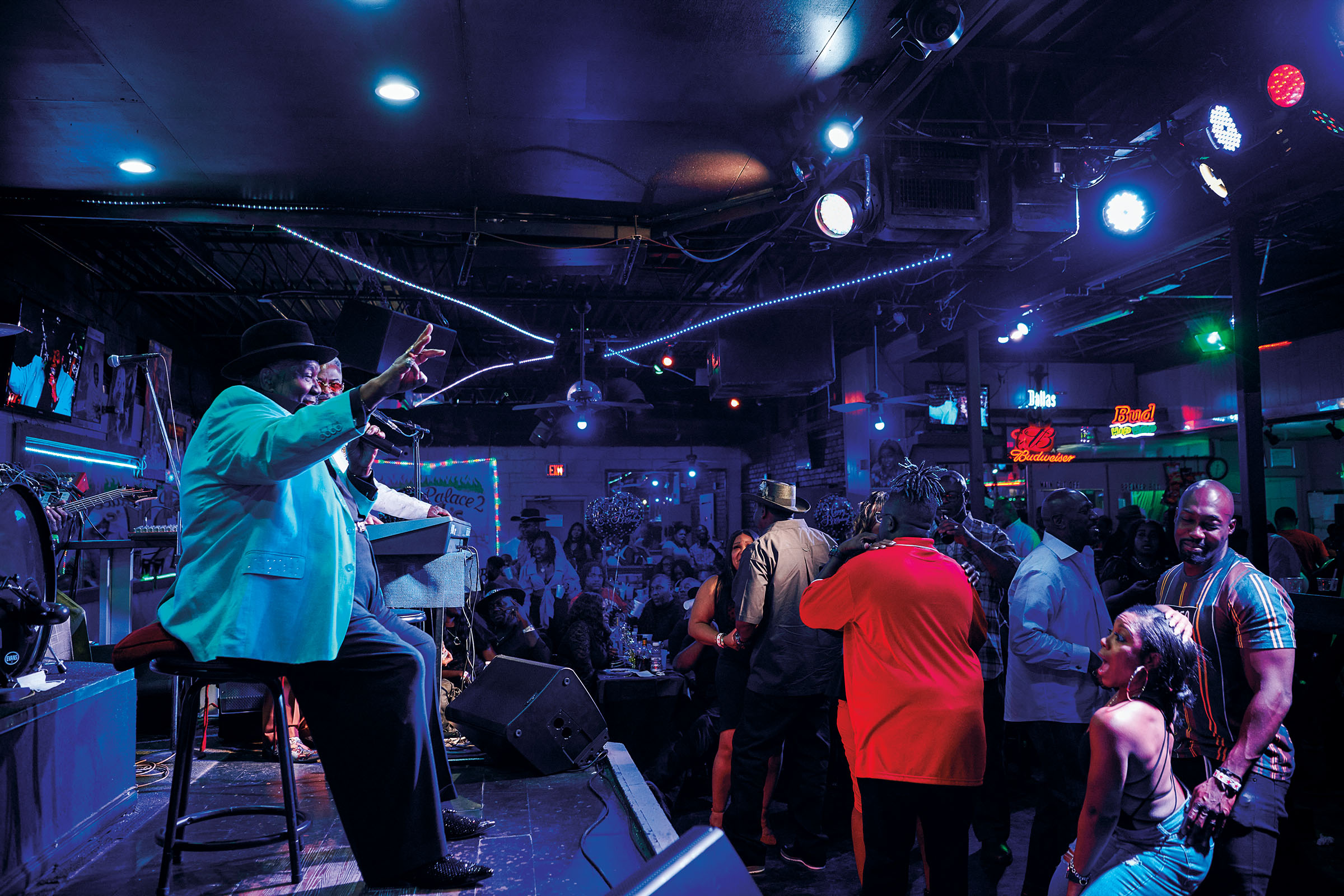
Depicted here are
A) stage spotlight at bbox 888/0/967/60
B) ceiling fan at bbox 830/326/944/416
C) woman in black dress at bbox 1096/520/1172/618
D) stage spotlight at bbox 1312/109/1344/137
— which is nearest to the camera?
stage spotlight at bbox 888/0/967/60

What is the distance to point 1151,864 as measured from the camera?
196 centimetres

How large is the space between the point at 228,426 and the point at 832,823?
392 centimetres

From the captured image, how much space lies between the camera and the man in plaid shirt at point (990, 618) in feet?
12.1

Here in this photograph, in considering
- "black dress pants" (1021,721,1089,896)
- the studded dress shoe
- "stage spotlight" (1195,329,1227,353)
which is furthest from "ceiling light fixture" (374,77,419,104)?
"stage spotlight" (1195,329,1227,353)

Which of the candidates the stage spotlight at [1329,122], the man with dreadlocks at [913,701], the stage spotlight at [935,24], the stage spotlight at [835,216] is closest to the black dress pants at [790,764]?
the man with dreadlocks at [913,701]

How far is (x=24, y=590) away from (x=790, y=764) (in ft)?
10.9

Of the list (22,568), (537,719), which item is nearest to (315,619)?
(22,568)

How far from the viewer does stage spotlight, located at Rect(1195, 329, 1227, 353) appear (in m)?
10.2

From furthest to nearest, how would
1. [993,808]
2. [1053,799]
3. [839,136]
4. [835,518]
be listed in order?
[839,136]
[835,518]
[993,808]
[1053,799]

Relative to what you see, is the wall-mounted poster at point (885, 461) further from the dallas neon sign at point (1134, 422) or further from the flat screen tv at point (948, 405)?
the dallas neon sign at point (1134, 422)

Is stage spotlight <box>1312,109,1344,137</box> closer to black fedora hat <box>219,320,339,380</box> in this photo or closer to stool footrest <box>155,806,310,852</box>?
black fedora hat <box>219,320,339,380</box>

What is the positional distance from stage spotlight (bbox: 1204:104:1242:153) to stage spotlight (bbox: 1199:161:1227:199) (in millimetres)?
424

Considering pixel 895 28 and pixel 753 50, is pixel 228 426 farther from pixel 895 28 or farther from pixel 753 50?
pixel 895 28

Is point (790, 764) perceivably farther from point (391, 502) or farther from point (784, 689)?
point (391, 502)
